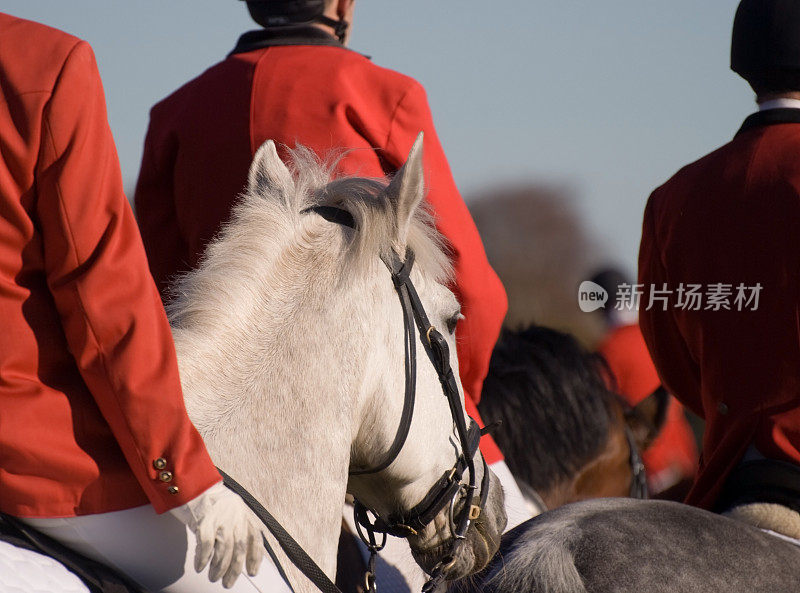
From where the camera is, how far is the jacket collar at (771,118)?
332cm

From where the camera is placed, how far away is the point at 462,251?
2961mm

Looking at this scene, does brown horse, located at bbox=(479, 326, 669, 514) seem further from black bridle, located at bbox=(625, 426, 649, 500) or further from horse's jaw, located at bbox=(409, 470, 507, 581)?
horse's jaw, located at bbox=(409, 470, 507, 581)

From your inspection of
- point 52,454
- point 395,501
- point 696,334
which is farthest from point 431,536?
point 696,334

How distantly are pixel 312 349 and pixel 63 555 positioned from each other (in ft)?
2.21

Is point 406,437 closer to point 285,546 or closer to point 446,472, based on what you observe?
point 446,472

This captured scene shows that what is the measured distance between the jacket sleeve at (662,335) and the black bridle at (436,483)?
1.27 meters

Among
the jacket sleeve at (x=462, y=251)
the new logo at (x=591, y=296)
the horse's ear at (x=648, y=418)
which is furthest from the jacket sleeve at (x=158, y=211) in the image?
the new logo at (x=591, y=296)

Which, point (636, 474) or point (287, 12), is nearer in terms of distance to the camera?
point (287, 12)

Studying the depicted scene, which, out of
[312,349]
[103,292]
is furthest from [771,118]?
[103,292]

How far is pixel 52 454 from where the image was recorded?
1.67 meters

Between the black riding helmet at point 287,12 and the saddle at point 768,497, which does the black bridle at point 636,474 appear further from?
the black riding helmet at point 287,12

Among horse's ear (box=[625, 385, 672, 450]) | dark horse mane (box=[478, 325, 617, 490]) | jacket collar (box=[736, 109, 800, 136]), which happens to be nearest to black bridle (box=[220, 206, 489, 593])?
dark horse mane (box=[478, 325, 617, 490])

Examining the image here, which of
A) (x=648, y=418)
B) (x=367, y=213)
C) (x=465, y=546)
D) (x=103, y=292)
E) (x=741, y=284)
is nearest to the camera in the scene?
(x=103, y=292)

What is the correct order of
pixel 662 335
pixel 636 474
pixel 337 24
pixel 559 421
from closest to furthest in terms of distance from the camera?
pixel 337 24 → pixel 662 335 → pixel 559 421 → pixel 636 474
